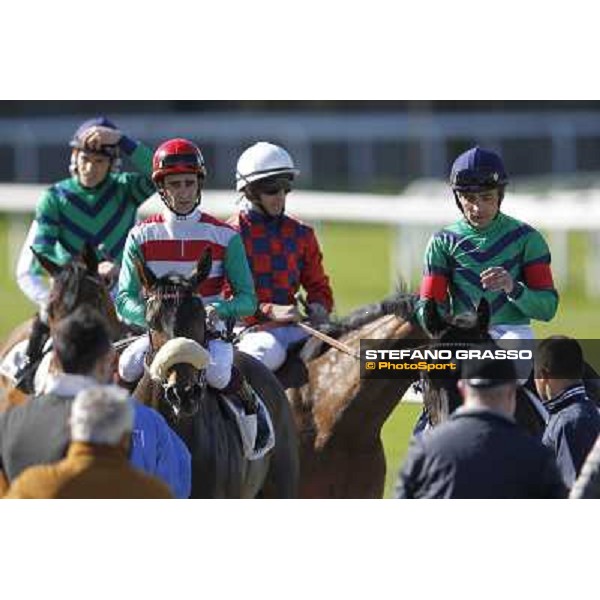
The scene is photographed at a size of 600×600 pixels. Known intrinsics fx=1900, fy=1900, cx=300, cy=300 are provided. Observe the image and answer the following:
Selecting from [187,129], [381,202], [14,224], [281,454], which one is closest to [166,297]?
[281,454]

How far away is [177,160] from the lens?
763 cm

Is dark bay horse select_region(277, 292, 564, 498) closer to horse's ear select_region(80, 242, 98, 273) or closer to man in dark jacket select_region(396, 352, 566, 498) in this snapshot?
horse's ear select_region(80, 242, 98, 273)

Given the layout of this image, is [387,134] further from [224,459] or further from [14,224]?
[224,459]

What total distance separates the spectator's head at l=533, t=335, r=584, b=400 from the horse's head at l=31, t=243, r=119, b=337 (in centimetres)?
169

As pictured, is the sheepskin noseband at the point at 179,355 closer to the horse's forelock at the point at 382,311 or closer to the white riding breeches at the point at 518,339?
the white riding breeches at the point at 518,339

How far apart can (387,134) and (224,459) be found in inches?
721

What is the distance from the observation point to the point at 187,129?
24.7m

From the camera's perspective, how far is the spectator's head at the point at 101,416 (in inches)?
206

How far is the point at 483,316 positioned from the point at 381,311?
1.31 metres

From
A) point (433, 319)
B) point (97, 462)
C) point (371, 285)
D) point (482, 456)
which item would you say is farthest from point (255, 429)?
point (371, 285)

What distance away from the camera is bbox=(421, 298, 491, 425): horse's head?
6781mm

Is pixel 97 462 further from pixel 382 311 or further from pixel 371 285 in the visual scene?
pixel 371 285

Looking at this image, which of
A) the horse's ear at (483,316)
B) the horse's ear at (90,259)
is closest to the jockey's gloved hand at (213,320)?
the horse's ear at (90,259)

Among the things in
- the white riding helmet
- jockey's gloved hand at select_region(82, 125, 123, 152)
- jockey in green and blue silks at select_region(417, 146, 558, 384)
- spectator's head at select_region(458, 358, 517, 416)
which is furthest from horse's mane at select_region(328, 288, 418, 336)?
spectator's head at select_region(458, 358, 517, 416)
